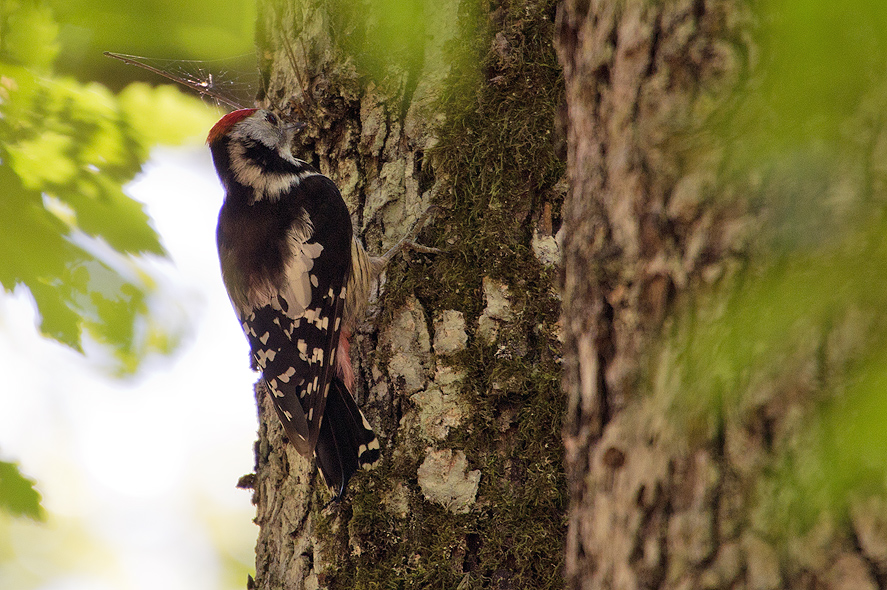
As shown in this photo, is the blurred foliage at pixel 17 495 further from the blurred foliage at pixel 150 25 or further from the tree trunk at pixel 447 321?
the blurred foliage at pixel 150 25

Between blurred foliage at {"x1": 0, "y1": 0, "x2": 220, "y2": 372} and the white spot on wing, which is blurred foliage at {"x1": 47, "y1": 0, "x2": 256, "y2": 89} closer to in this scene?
blurred foliage at {"x1": 0, "y1": 0, "x2": 220, "y2": 372}

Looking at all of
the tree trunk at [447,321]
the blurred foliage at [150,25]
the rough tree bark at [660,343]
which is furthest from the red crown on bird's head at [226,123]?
the rough tree bark at [660,343]

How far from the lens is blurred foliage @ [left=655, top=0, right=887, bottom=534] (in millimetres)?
685

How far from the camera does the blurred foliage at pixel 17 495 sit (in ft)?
6.81

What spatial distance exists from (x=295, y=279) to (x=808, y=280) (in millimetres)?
2507

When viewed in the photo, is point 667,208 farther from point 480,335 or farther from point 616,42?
point 480,335

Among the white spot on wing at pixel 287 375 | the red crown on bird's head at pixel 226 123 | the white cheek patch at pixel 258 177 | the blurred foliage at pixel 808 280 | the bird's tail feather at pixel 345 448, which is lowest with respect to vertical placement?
the blurred foliage at pixel 808 280

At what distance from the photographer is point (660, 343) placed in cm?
106

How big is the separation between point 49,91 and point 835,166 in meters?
2.19

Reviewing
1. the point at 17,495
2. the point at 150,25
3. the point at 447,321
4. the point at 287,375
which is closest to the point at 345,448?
the point at 447,321

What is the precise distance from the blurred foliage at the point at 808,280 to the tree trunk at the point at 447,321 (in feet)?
3.59

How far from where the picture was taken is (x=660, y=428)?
103 centimetres

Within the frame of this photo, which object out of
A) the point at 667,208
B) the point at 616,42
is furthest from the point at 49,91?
the point at 667,208

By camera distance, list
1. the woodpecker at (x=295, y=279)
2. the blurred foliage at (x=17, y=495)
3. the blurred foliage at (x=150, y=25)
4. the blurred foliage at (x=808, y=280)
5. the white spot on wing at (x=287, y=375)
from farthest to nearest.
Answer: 1. the white spot on wing at (x=287, y=375)
2. the woodpecker at (x=295, y=279)
3. the blurred foliage at (x=17, y=495)
4. the blurred foliage at (x=150, y=25)
5. the blurred foliage at (x=808, y=280)
